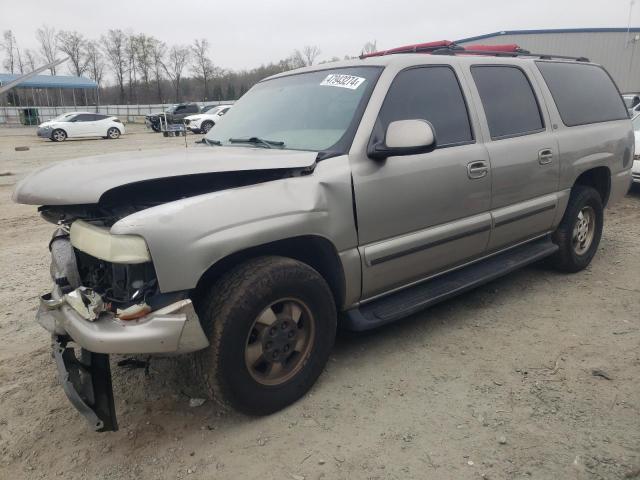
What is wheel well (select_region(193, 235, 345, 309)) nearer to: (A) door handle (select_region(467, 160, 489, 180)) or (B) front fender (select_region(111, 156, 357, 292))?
(B) front fender (select_region(111, 156, 357, 292))

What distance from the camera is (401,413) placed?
107 inches

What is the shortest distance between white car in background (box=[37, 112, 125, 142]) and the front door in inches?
1055

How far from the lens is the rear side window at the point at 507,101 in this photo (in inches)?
146

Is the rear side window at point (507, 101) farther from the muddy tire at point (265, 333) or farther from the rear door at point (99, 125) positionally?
the rear door at point (99, 125)

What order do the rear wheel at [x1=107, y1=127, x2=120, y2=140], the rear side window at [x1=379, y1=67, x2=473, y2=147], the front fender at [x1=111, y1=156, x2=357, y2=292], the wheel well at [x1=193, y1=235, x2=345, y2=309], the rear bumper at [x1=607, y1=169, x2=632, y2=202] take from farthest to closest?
the rear wheel at [x1=107, y1=127, x2=120, y2=140] < the rear bumper at [x1=607, y1=169, x2=632, y2=202] < the rear side window at [x1=379, y1=67, x2=473, y2=147] < the wheel well at [x1=193, y1=235, x2=345, y2=309] < the front fender at [x1=111, y1=156, x2=357, y2=292]

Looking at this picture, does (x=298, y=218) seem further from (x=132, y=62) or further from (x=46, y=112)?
(x=132, y=62)

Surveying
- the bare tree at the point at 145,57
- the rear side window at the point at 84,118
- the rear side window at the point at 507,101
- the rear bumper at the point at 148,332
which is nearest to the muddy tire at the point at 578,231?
the rear side window at the point at 507,101

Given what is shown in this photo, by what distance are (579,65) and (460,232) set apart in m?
2.52

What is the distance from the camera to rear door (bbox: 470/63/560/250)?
12.1 feet

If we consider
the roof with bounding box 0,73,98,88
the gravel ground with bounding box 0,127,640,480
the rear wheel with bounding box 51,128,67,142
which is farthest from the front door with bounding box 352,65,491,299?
the roof with bounding box 0,73,98,88

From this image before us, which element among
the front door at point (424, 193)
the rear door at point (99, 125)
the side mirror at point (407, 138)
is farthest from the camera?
the rear door at point (99, 125)

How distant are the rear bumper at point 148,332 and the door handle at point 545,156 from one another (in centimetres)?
305

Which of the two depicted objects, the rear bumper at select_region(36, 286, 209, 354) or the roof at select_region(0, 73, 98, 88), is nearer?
the rear bumper at select_region(36, 286, 209, 354)

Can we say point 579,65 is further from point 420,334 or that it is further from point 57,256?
point 57,256
